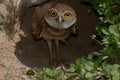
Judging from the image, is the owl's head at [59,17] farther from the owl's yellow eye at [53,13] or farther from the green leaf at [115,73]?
the green leaf at [115,73]

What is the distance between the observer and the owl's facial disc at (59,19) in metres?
4.79

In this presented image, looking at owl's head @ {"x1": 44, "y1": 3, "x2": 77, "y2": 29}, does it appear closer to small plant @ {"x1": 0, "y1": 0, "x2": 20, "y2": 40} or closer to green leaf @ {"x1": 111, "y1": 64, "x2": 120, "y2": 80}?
small plant @ {"x1": 0, "y1": 0, "x2": 20, "y2": 40}

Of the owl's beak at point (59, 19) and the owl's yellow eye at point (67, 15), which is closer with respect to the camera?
the owl's beak at point (59, 19)

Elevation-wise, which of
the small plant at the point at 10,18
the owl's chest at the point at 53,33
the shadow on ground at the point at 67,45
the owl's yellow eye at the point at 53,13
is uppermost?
the owl's yellow eye at the point at 53,13

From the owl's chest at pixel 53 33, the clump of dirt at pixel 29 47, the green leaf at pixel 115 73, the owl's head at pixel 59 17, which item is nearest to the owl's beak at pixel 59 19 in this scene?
the owl's head at pixel 59 17

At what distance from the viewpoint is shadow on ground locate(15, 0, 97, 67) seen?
5.31 metres

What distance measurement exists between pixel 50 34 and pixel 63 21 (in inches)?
16.2

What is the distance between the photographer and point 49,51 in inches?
222

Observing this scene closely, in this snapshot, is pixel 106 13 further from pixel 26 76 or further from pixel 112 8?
pixel 26 76

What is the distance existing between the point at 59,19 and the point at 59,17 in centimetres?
2

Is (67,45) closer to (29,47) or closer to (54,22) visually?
(29,47)

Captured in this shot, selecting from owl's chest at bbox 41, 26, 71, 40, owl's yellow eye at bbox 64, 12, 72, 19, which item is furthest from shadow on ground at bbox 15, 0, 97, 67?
owl's yellow eye at bbox 64, 12, 72, 19

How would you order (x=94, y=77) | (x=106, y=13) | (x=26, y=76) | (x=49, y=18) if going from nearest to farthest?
(x=94, y=77) → (x=106, y=13) → (x=26, y=76) → (x=49, y=18)

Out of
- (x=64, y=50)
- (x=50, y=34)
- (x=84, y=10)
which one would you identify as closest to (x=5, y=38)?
(x=50, y=34)
